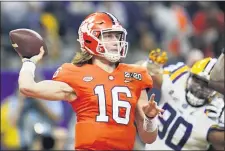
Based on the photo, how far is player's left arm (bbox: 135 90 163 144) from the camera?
435 cm

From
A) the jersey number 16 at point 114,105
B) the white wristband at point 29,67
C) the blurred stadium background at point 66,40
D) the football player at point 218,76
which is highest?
the football player at point 218,76

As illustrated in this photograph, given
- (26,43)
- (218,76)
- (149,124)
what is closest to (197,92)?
(149,124)

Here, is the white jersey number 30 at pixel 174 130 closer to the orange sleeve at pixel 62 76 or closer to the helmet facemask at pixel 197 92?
the helmet facemask at pixel 197 92

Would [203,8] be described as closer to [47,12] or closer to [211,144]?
[47,12]

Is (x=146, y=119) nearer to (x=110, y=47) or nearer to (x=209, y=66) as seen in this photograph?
(x=110, y=47)

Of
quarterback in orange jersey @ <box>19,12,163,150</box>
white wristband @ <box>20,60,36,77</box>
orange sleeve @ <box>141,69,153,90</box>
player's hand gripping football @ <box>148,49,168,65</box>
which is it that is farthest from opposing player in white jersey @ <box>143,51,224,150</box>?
white wristband @ <box>20,60,36,77</box>

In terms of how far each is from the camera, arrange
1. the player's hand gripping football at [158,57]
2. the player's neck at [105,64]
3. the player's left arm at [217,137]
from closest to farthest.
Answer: the player's neck at [105,64], the player's left arm at [217,137], the player's hand gripping football at [158,57]

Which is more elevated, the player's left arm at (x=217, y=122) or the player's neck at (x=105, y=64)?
the player's neck at (x=105, y=64)

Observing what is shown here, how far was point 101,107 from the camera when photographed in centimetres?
451

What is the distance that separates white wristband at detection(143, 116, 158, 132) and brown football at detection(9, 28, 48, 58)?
0.79m

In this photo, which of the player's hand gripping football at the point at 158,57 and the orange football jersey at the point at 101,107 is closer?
the orange football jersey at the point at 101,107

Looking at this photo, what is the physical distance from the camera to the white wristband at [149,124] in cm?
449

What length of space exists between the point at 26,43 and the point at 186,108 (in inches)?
62.6

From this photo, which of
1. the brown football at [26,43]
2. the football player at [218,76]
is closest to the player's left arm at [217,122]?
the brown football at [26,43]
